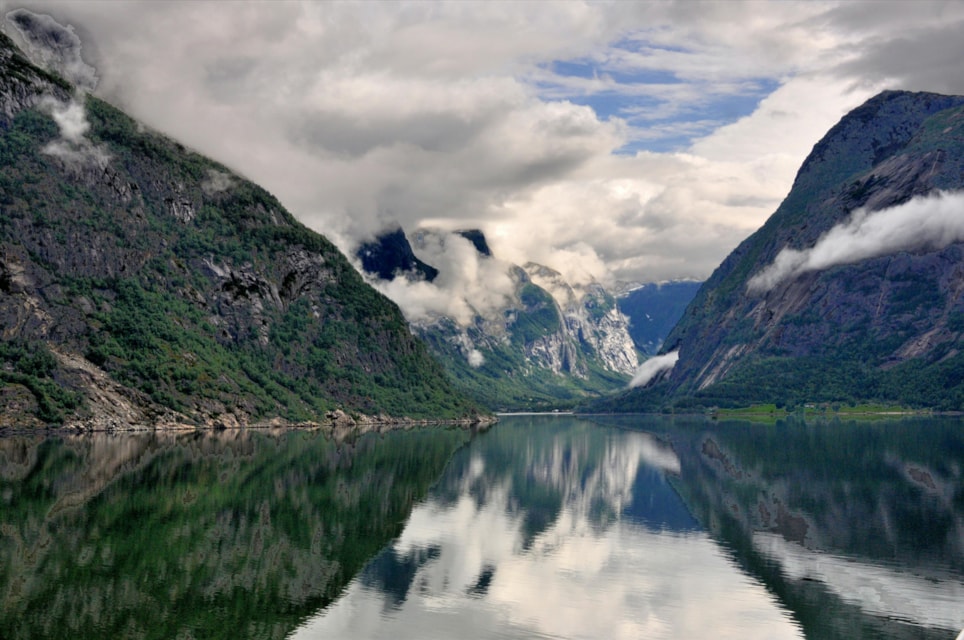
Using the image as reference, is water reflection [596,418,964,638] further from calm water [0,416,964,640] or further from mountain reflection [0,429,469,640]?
mountain reflection [0,429,469,640]

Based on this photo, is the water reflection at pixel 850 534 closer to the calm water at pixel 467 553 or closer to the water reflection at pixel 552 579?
the calm water at pixel 467 553

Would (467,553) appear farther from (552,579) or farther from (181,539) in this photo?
(181,539)

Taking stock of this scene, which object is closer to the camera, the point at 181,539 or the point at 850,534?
the point at 181,539

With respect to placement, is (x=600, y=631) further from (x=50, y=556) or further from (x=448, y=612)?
(x=50, y=556)

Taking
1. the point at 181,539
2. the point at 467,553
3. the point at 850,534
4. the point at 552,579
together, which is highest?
the point at 181,539

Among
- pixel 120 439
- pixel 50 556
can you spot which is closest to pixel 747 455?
pixel 120 439

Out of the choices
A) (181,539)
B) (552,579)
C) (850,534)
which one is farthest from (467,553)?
(850,534)
